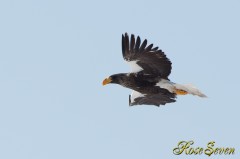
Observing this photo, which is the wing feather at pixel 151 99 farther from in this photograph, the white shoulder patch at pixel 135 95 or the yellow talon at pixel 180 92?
the yellow talon at pixel 180 92

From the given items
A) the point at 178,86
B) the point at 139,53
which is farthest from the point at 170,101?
the point at 139,53

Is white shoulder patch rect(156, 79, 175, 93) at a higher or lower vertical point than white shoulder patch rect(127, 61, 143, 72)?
lower

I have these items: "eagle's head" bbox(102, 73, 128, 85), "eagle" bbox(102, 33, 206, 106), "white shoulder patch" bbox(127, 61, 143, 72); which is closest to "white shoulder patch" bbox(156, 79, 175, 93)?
"eagle" bbox(102, 33, 206, 106)

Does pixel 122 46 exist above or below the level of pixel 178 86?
above

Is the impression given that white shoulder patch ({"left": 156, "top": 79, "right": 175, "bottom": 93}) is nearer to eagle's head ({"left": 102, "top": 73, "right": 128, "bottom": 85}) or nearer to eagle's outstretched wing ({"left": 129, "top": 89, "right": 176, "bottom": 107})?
eagle's outstretched wing ({"left": 129, "top": 89, "right": 176, "bottom": 107})

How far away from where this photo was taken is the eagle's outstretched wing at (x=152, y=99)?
17.0 meters

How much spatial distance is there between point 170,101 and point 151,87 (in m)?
0.67

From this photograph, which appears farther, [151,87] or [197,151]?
[151,87]

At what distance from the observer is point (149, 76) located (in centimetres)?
1719

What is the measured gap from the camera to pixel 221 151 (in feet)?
50.8

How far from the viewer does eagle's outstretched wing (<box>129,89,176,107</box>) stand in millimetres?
16953

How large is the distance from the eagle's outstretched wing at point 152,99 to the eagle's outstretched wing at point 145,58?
1.81 feet

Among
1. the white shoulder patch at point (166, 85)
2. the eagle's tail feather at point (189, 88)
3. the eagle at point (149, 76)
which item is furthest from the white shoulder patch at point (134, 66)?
the eagle's tail feather at point (189, 88)

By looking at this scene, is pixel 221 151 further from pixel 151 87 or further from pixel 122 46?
pixel 122 46
